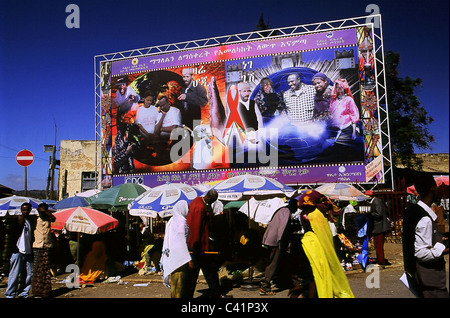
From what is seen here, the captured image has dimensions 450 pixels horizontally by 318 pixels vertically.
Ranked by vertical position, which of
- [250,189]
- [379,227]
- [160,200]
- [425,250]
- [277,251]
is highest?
[250,189]

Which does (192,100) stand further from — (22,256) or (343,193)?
(22,256)

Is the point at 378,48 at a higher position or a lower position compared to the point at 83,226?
higher

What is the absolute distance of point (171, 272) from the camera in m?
5.16

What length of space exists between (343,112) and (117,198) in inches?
394

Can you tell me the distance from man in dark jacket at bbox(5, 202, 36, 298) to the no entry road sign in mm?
5590

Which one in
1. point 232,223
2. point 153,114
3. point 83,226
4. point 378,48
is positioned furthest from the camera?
point 153,114

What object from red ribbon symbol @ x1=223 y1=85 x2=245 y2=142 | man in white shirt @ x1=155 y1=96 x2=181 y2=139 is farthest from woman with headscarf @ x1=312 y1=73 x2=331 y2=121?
man in white shirt @ x1=155 y1=96 x2=181 y2=139

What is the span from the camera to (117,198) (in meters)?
11.6

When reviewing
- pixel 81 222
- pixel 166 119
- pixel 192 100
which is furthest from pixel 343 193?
pixel 166 119

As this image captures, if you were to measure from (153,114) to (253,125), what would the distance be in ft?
17.7

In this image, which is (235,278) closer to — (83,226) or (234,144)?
(83,226)

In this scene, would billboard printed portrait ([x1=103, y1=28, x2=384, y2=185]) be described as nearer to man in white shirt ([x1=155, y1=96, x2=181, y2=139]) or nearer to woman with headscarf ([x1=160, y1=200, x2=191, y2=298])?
man in white shirt ([x1=155, y1=96, x2=181, y2=139])


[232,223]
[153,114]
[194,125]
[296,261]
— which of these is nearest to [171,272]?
[296,261]

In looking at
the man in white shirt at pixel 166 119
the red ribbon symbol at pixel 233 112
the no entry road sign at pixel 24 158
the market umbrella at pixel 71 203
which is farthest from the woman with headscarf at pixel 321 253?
the man in white shirt at pixel 166 119
